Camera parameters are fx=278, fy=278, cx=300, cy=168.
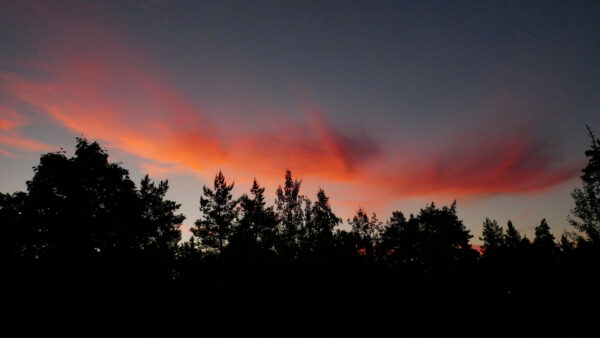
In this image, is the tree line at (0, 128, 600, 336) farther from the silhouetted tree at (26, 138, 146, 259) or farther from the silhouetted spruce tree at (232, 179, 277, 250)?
the silhouetted spruce tree at (232, 179, 277, 250)

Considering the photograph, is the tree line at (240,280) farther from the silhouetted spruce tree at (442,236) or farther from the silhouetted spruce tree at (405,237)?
the silhouetted spruce tree at (405,237)

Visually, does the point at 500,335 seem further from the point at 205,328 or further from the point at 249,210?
the point at 249,210

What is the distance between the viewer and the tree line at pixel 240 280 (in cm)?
945

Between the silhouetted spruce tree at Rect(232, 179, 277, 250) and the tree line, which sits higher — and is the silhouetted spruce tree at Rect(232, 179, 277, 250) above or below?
above

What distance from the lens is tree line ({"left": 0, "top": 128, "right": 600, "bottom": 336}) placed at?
9445 millimetres

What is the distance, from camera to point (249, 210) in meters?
49.5

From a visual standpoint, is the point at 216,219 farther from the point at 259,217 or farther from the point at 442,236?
the point at 442,236

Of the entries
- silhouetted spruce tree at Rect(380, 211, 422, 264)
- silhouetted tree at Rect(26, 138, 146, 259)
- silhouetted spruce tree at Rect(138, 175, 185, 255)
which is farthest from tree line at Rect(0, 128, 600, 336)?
silhouetted spruce tree at Rect(380, 211, 422, 264)

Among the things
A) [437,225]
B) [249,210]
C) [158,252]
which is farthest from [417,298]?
[437,225]

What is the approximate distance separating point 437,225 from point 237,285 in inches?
2232

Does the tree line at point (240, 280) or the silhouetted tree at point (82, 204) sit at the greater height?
the silhouetted tree at point (82, 204)

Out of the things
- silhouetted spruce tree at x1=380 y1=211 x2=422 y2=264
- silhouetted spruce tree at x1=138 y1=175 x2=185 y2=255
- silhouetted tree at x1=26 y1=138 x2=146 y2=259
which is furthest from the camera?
silhouetted spruce tree at x1=380 y1=211 x2=422 y2=264

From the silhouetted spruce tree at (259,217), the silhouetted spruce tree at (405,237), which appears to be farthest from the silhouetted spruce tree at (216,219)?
the silhouetted spruce tree at (405,237)

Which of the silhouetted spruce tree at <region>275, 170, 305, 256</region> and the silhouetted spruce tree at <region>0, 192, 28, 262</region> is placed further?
the silhouetted spruce tree at <region>275, 170, 305, 256</region>
